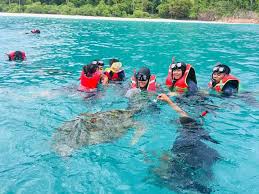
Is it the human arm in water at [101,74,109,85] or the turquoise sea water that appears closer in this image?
the turquoise sea water

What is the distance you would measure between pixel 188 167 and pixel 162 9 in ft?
160

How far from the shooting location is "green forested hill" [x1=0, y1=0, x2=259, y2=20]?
49625mm

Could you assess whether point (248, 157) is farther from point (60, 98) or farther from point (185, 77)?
point (60, 98)

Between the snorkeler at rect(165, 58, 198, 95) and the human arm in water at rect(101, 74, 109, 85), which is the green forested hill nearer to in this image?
the human arm in water at rect(101, 74, 109, 85)

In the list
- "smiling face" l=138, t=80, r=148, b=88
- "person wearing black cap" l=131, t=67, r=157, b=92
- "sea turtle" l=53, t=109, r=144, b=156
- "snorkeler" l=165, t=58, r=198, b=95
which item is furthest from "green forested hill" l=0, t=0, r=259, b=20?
"sea turtle" l=53, t=109, r=144, b=156

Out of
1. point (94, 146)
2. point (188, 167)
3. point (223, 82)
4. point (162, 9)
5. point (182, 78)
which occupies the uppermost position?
point (162, 9)

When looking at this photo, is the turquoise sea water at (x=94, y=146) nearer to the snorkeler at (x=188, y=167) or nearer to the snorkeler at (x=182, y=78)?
the snorkeler at (x=188, y=167)

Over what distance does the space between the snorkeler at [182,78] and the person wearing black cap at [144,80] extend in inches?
29.2

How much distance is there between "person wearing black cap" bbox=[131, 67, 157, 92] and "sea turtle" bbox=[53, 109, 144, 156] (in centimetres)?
130

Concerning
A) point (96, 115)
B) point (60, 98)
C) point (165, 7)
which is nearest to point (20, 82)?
point (60, 98)

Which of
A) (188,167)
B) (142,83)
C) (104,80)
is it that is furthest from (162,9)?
(188,167)

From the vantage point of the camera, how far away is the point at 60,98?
872cm

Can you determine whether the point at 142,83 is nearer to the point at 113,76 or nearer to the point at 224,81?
the point at 113,76

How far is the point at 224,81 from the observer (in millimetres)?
9055
